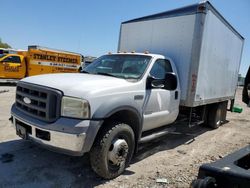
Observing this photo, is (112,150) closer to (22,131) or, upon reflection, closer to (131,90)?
(131,90)

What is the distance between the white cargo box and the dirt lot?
1121 millimetres

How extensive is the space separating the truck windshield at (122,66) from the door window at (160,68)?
0.20 m

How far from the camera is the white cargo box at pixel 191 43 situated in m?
5.43

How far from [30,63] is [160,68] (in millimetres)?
14010

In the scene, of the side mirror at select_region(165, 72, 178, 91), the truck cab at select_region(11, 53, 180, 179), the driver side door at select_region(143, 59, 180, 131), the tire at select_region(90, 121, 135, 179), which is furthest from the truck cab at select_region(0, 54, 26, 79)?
the tire at select_region(90, 121, 135, 179)

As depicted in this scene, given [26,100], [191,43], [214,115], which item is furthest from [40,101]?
[214,115]

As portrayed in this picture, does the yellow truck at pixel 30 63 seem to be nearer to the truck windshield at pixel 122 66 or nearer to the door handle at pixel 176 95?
the truck windshield at pixel 122 66

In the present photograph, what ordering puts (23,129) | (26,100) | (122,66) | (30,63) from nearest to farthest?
(23,129)
(26,100)
(122,66)
(30,63)

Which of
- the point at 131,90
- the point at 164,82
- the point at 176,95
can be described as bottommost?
the point at 176,95

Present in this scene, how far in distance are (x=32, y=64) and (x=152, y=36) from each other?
42.5 ft

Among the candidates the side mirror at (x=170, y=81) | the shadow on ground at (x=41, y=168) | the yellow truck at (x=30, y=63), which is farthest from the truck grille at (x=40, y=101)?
the yellow truck at (x=30, y=63)

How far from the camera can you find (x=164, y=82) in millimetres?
4871

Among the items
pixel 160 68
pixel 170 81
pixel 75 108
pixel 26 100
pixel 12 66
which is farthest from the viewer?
pixel 12 66

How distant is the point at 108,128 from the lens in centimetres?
371
